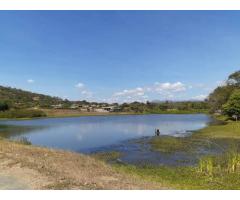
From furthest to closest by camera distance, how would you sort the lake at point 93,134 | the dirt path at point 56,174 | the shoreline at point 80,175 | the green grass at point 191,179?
1. the lake at point 93,134
2. the green grass at point 191,179
3. the shoreline at point 80,175
4. the dirt path at point 56,174

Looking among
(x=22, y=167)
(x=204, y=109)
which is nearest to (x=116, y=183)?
(x=22, y=167)

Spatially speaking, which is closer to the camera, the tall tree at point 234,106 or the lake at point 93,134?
the lake at point 93,134

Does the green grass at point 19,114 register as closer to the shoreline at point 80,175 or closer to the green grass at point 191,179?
the shoreline at point 80,175

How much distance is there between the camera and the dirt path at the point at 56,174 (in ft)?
44.1

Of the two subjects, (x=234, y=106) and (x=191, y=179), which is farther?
(x=234, y=106)

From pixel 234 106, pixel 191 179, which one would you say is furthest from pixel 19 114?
pixel 191 179

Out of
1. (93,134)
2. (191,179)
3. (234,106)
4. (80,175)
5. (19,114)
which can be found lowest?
(93,134)

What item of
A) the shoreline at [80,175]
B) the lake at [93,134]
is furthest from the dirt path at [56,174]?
the lake at [93,134]

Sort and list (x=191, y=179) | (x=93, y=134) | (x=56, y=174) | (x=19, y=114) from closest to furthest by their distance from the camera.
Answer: (x=56, y=174) < (x=191, y=179) < (x=93, y=134) < (x=19, y=114)

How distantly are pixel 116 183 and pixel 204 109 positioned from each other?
6414 inches

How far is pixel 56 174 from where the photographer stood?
15328 mm

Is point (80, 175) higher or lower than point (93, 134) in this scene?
higher

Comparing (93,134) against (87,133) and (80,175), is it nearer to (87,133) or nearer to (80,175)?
(87,133)
